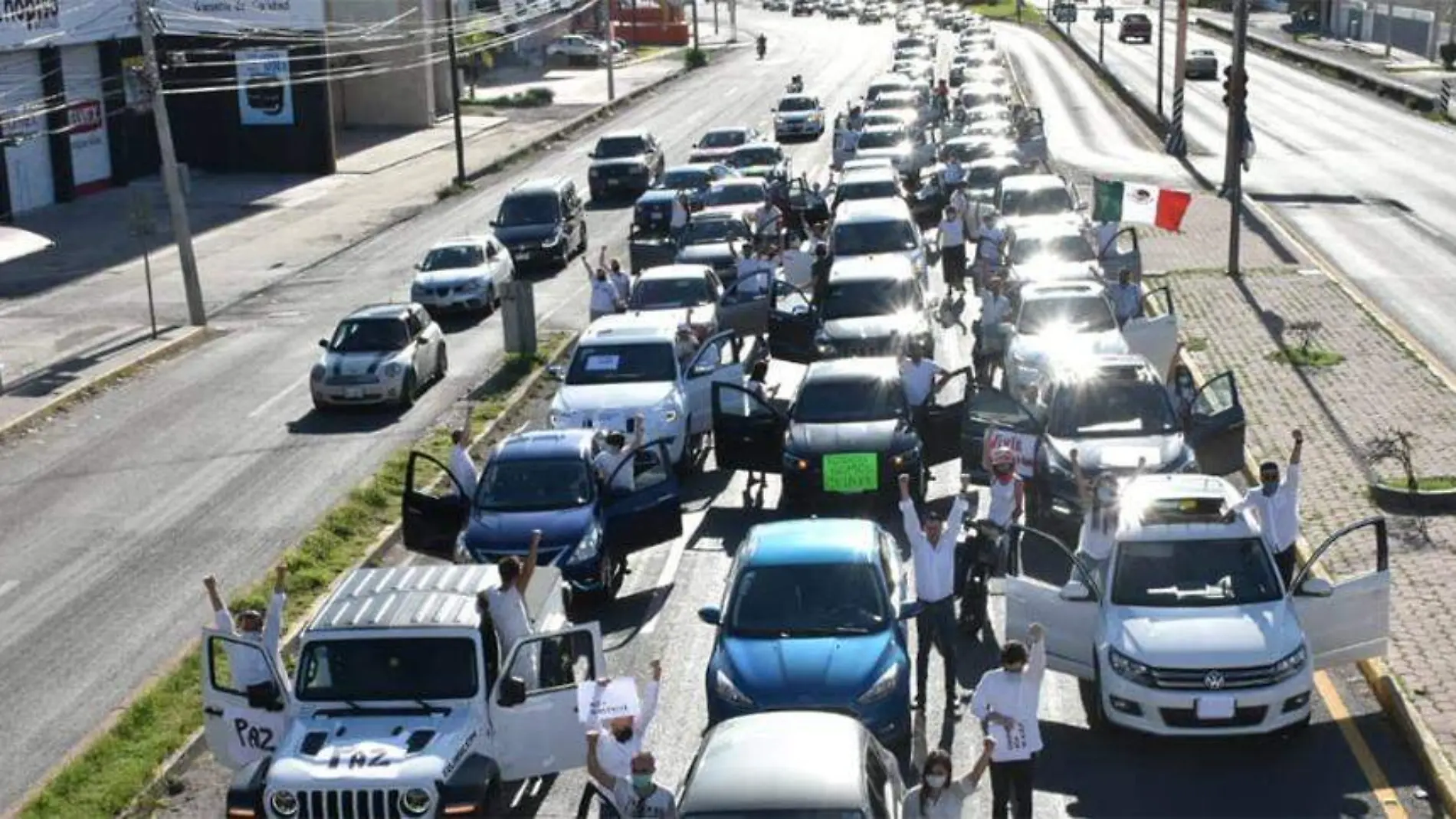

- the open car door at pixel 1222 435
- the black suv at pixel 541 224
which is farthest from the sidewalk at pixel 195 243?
the open car door at pixel 1222 435

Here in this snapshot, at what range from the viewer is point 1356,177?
174ft

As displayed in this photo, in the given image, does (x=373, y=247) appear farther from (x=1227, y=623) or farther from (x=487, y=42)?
(x=487, y=42)

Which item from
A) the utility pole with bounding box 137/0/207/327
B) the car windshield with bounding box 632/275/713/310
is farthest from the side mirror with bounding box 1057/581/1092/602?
the utility pole with bounding box 137/0/207/327

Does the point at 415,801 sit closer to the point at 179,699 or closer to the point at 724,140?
the point at 179,699

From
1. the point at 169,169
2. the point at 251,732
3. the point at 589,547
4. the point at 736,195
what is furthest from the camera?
the point at 736,195

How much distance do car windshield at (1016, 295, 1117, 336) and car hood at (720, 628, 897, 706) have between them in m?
11.8

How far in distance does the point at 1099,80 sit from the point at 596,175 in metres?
38.8

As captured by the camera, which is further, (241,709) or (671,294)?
(671,294)

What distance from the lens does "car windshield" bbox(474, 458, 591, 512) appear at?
19.5 meters

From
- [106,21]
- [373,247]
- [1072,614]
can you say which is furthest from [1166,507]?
[106,21]

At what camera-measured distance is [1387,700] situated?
15.8 meters

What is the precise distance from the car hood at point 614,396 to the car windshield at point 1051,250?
30.2ft

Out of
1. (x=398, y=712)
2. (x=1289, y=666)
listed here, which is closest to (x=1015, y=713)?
(x=1289, y=666)

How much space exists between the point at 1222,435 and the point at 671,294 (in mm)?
11352
